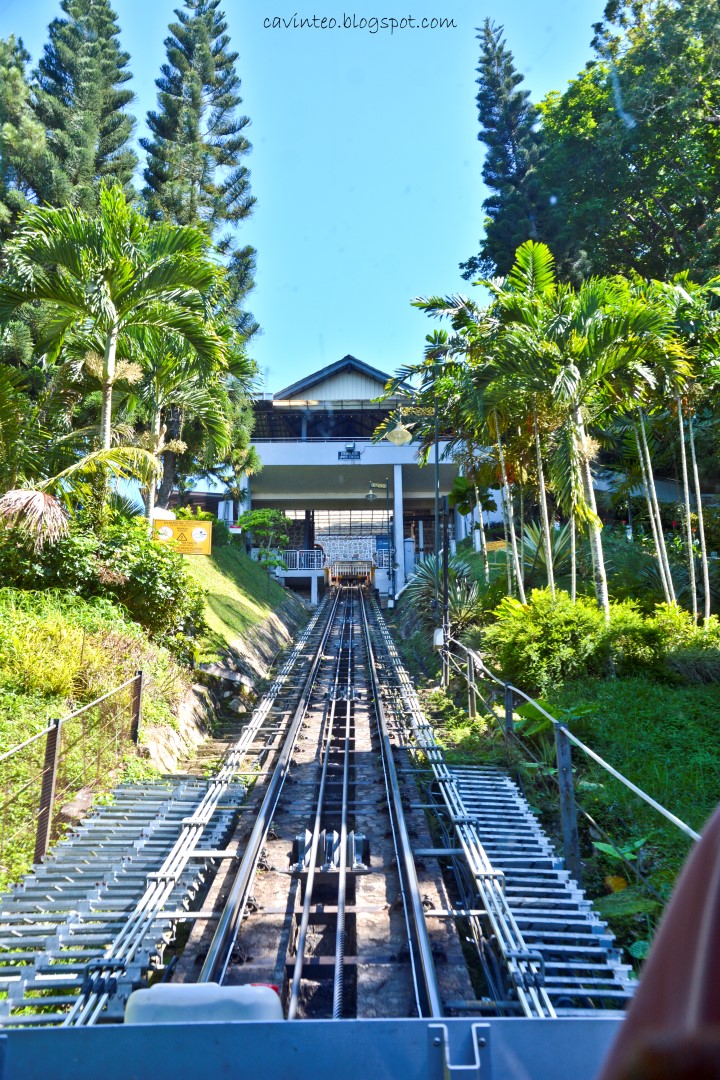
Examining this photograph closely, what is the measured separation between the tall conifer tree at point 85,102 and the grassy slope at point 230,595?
10.5 m

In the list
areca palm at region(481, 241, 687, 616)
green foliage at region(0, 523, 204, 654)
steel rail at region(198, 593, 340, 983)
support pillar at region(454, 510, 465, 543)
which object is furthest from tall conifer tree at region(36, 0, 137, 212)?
support pillar at region(454, 510, 465, 543)

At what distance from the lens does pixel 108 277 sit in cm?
1009

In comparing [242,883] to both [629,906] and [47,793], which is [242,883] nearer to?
[47,793]

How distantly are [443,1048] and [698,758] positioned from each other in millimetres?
6528

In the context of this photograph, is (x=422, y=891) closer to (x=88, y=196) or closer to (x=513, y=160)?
(x=88, y=196)

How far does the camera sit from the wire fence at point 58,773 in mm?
5609

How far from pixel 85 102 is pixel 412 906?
23909mm

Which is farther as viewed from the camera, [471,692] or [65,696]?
[471,692]

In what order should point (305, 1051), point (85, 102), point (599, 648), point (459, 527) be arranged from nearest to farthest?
point (305, 1051) → point (599, 648) → point (85, 102) → point (459, 527)

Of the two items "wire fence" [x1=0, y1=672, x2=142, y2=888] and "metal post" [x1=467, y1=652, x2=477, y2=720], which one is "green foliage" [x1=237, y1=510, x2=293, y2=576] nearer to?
"metal post" [x1=467, y1=652, x2=477, y2=720]

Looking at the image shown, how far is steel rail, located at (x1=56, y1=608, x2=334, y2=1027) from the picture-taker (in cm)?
380

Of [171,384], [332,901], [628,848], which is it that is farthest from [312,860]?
[171,384]

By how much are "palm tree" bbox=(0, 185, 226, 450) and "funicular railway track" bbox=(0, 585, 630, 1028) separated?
234 inches

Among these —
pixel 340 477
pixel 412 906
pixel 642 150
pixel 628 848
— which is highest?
pixel 642 150
